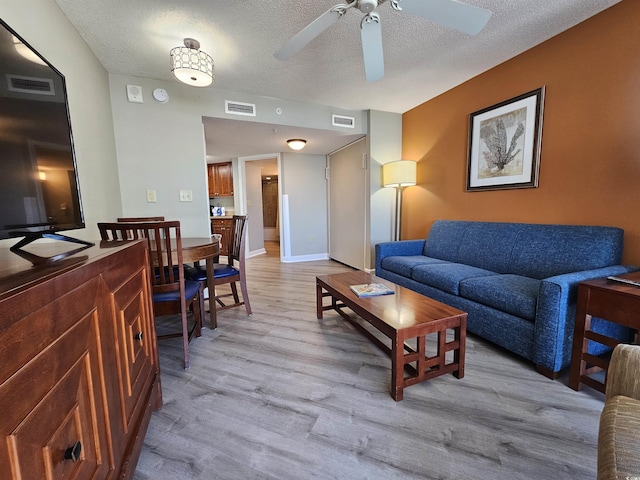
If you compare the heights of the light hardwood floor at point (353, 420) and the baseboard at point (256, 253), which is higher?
the baseboard at point (256, 253)

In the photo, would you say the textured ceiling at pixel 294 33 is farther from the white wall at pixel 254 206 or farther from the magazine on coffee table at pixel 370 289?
the white wall at pixel 254 206

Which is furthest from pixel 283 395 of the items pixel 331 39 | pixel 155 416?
pixel 331 39

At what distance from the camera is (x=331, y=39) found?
6.82 ft

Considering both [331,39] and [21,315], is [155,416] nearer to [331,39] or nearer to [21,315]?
[21,315]

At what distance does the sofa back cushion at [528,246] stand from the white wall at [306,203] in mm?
2600

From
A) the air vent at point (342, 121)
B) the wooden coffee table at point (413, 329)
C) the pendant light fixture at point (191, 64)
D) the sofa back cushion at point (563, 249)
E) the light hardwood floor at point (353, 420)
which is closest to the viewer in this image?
the light hardwood floor at point (353, 420)

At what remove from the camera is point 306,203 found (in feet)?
16.7

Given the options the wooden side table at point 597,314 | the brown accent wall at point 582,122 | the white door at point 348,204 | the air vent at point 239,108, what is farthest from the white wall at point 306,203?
the wooden side table at point 597,314

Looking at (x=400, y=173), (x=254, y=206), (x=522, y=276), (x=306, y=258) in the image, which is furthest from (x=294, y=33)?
(x=254, y=206)

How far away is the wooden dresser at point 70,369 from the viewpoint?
42cm

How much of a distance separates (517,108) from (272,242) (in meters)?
6.48

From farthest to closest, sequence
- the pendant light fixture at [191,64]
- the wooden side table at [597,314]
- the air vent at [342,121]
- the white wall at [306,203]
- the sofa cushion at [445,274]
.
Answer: the white wall at [306,203], the air vent at [342,121], the sofa cushion at [445,274], the pendant light fixture at [191,64], the wooden side table at [597,314]

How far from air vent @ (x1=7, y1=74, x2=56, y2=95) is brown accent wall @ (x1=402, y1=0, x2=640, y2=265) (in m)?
3.10

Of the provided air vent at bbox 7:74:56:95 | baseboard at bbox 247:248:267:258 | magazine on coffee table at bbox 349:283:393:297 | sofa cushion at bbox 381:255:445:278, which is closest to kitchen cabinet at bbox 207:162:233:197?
baseboard at bbox 247:248:267:258
